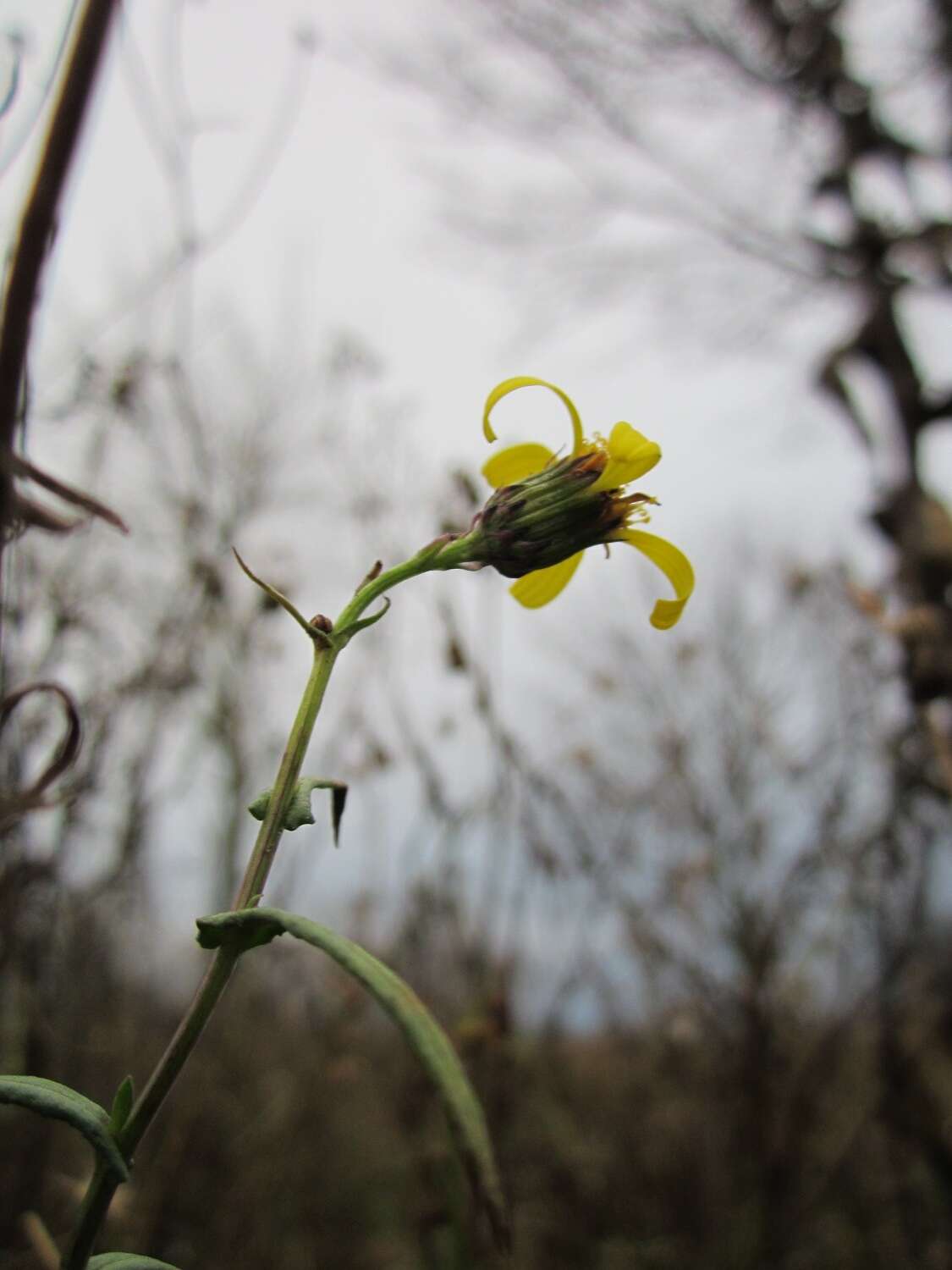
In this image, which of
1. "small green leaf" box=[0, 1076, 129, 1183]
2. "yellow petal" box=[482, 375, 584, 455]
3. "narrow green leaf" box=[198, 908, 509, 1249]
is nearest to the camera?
"narrow green leaf" box=[198, 908, 509, 1249]

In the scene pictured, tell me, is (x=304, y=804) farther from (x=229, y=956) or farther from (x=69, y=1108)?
(x=69, y=1108)

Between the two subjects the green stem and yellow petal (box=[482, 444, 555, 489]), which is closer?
the green stem

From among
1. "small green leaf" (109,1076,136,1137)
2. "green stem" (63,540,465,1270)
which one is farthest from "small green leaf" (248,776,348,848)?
"small green leaf" (109,1076,136,1137)

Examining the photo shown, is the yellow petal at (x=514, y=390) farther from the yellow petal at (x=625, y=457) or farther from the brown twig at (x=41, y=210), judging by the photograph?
the brown twig at (x=41, y=210)

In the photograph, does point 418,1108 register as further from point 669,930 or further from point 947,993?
point 947,993

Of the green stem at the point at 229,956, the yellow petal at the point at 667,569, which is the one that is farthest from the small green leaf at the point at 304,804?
the yellow petal at the point at 667,569

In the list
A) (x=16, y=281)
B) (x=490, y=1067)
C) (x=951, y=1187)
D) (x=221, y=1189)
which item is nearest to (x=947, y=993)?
(x=951, y=1187)

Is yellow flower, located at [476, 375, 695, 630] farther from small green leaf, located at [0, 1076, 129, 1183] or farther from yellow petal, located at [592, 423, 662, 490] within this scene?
small green leaf, located at [0, 1076, 129, 1183]

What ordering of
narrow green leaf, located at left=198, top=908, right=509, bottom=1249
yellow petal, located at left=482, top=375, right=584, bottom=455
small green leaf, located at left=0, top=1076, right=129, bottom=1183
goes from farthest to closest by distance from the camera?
1. yellow petal, located at left=482, top=375, right=584, bottom=455
2. small green leaf, located at left=0, top=1076, right=129, bottom=1183
3. narrow green leaf, located at left=198, top=908, right=509, bottom=1249
